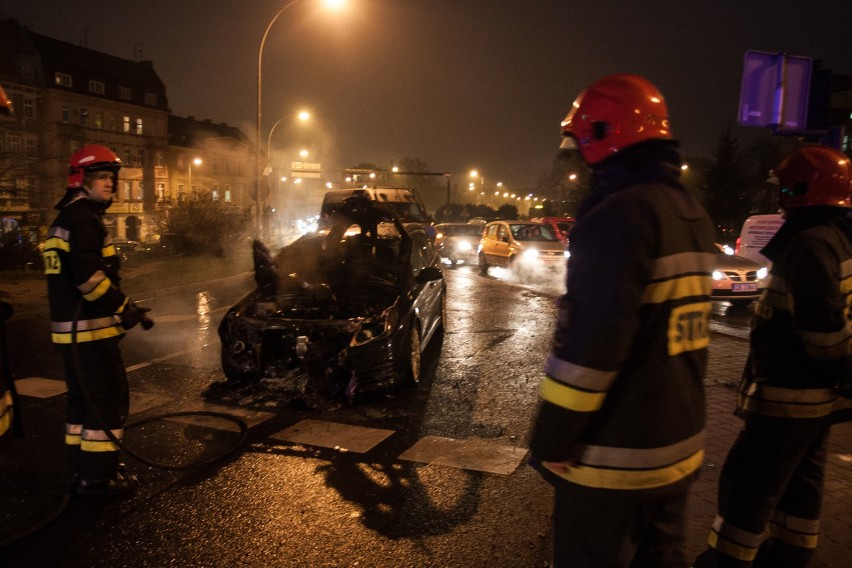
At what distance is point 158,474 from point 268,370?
224 centimetres

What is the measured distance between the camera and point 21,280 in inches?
594

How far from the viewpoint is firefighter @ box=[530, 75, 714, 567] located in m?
1.72

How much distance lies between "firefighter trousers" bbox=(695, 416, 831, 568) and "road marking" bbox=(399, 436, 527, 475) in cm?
184

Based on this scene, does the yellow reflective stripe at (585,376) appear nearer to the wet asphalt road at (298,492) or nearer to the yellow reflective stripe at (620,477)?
the yellow reflective stripe at (620,477)

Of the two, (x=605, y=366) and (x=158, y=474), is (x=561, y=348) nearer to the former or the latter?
(x=605, y=366)

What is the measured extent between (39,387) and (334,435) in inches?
142

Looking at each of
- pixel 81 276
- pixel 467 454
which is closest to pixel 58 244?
pixel 81 276

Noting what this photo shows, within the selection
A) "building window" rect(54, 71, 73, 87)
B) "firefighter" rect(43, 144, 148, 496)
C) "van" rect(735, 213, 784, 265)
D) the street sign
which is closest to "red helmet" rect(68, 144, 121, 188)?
"firefighter" rect(43, 144, 148, 496)

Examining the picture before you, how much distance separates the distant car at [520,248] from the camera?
664 inches

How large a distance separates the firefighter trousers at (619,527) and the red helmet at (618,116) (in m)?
1.08

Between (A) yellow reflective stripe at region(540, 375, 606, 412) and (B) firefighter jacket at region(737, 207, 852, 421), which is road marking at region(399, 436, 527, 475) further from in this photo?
(A) yellow reflective stripe at region(540, 375, 606, 412)

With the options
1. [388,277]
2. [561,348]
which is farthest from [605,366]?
[388,277]

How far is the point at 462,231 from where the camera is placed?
2322cm

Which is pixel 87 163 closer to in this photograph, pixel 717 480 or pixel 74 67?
pixel 717 480
